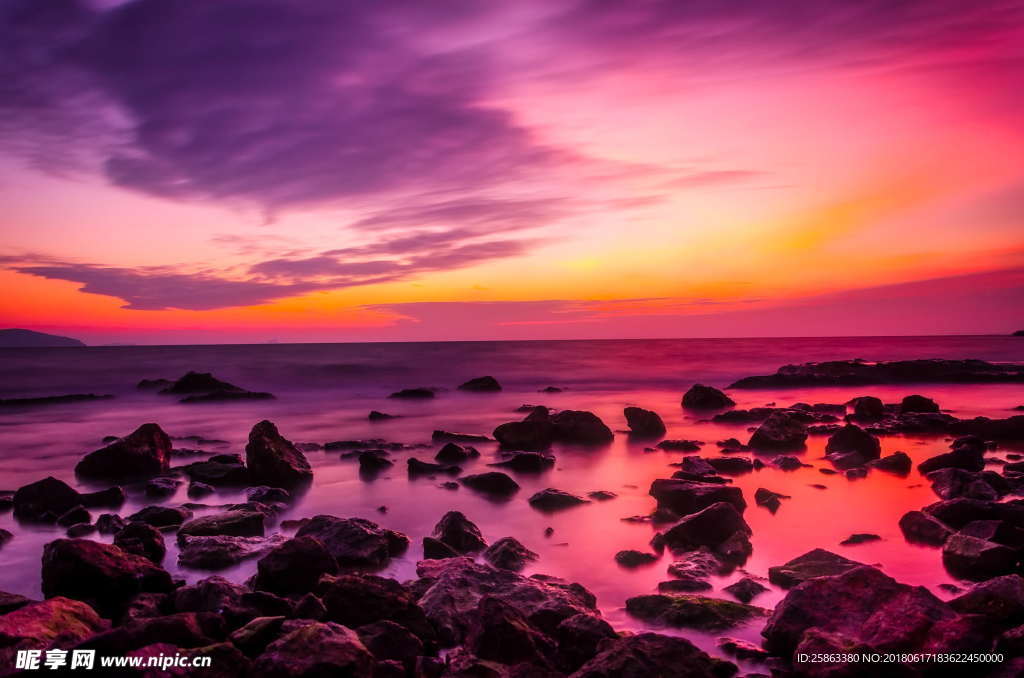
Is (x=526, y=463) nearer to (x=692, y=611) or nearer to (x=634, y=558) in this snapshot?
(x=634, y=558)

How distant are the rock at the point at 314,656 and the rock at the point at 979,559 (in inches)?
295

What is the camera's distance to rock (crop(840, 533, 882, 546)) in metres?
10.5

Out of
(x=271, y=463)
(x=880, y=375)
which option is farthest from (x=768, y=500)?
(x=880, y=375)

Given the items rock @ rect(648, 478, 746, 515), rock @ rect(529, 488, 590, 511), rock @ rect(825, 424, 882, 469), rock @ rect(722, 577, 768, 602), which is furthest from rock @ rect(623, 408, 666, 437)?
rock @ rect(722, 577, 768, 602)

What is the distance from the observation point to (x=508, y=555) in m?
9.62

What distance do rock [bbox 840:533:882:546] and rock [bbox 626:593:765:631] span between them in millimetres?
4038

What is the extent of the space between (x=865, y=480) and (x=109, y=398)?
47481 mm

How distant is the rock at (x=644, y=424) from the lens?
76.1 ft

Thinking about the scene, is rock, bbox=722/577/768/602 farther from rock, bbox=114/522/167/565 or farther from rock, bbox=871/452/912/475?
rock, bbox=871/452/912/475

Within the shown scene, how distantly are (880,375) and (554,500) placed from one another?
42.7 m

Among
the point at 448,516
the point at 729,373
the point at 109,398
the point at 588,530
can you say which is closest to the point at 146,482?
the point at 448,516

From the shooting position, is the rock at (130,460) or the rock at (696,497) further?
the rock at (130,460)

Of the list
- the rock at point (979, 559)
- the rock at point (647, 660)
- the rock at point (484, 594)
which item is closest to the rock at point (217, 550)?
the rock at point (484, 594)

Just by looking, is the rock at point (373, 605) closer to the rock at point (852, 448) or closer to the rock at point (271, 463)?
the rock at point (271, 463)
